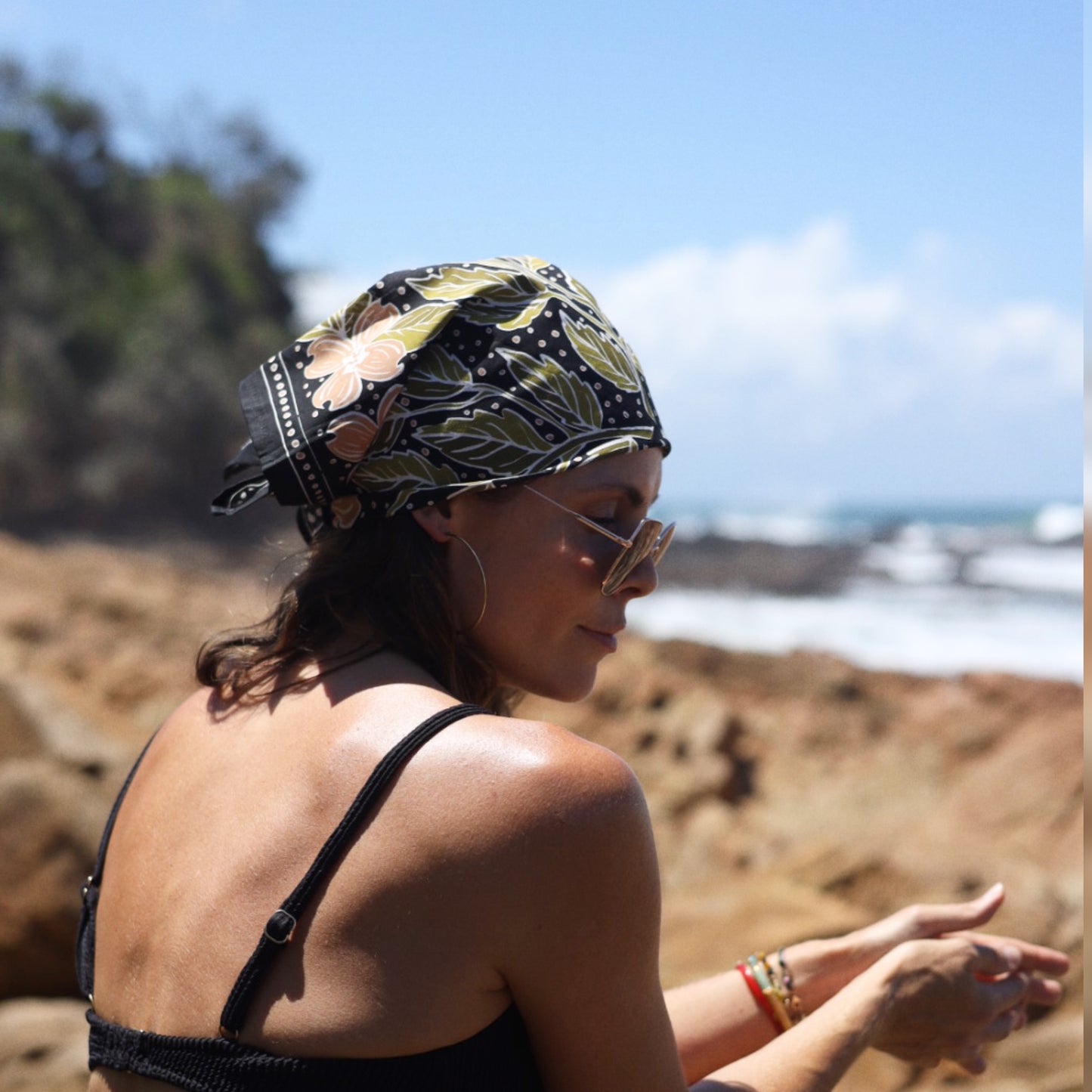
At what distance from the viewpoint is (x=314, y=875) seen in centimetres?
136

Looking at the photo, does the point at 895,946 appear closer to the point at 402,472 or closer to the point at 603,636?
the point at 603,636

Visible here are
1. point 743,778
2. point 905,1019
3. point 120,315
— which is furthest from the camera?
point 120,315

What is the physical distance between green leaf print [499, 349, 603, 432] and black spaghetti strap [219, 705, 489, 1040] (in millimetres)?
487

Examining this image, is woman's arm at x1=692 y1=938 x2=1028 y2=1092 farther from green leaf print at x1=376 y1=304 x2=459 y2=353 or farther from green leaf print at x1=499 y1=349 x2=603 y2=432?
green leaf print at x1=376 y1=304 x2=459 y2=353

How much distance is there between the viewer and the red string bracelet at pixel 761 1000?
2129 mm

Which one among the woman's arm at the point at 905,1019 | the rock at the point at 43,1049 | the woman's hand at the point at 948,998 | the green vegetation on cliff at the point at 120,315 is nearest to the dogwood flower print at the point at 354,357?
the woman's arm at the point at 905,1019

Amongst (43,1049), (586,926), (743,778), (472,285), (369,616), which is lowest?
(743,778)

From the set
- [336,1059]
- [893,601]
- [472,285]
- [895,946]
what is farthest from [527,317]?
[893,601]

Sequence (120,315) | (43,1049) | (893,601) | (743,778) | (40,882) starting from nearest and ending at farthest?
(43,1049) → (40,882) → (743,778) → (893,601) → (120,315)

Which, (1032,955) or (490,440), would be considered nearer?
(490,440)

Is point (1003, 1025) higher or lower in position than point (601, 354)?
lower

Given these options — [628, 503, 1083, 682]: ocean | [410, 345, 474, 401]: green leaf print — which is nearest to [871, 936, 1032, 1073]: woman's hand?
[410, 345, 474, 401]: green leaf print

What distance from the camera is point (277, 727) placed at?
60.3 inches

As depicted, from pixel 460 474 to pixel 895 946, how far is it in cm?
112
